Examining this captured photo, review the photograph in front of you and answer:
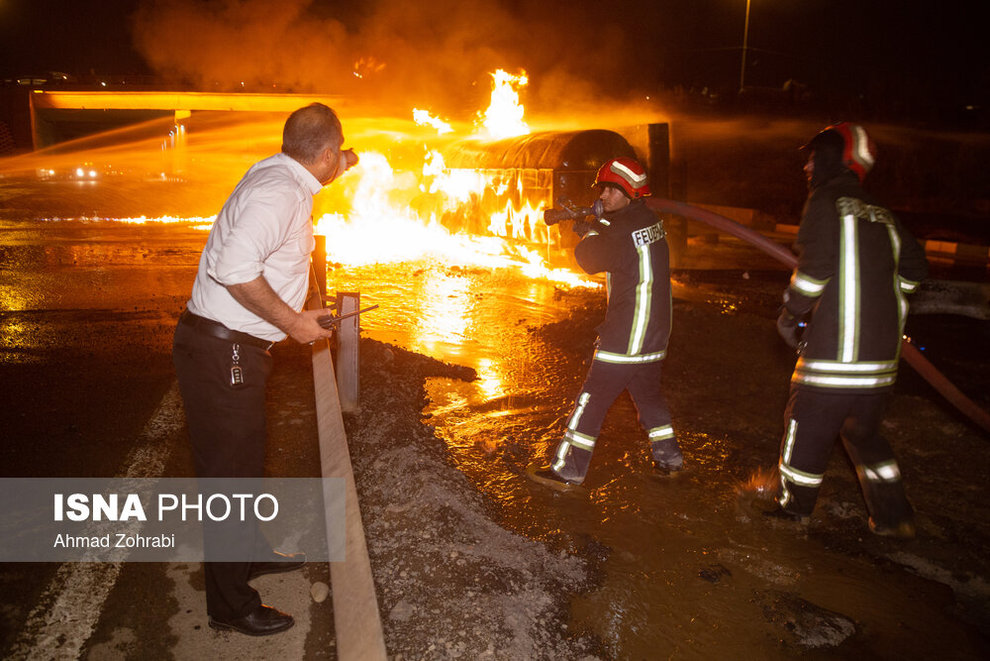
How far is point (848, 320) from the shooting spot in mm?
3299

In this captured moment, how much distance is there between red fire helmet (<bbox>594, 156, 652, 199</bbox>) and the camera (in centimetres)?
382

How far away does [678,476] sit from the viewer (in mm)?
4309

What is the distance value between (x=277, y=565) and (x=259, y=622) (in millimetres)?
424

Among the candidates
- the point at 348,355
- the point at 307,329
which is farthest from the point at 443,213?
the point at 307,329

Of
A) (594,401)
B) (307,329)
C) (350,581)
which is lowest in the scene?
(350,581)

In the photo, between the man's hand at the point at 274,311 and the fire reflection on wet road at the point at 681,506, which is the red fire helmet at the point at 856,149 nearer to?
the fire reflection on wet road at the point at 681,506

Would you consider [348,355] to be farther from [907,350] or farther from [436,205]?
[436,205]

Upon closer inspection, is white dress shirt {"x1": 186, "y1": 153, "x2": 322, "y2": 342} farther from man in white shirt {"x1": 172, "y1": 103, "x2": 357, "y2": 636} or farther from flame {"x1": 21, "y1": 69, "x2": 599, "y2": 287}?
flame {"x1": 21, "y1": 69, "x2": 599, "y2": 287}

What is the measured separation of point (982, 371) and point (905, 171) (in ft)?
67.4

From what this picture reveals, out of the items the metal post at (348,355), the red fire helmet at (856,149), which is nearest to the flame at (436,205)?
the metal post at (348,355)

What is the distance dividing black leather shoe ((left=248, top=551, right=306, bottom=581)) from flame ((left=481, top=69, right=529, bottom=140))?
54.1 feet

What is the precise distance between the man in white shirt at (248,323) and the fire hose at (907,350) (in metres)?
2.35

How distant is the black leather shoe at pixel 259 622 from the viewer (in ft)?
8.63

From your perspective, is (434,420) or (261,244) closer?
(261,244)
